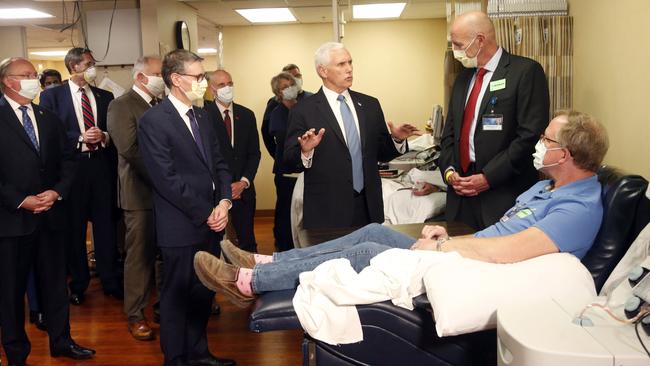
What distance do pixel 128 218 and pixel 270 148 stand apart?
2.46m

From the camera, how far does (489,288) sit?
1.96 meters

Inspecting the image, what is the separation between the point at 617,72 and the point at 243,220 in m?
2.70

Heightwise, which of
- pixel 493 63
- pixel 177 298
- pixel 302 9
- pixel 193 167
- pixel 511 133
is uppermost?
pixel 302 9

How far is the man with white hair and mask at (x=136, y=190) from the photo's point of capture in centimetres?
376

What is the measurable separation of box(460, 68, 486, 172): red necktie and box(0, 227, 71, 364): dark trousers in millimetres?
2168

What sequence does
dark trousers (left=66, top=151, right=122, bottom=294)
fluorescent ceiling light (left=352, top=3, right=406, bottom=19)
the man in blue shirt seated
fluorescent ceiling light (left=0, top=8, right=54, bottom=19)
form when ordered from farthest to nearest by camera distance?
fluorescent ceiling light (left=0, top=8, right=54, bottom=19) → fluorescent ceiling light (left=352, top=3, right=406, bottom=19) → dark trousers (left=66, top=151, right=122, bottom=294) → the man in blue shirt seated

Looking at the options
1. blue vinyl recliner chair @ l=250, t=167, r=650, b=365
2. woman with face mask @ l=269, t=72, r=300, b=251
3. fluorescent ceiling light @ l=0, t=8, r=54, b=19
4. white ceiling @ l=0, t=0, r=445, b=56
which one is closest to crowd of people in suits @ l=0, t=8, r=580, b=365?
blue vinyl recliner chair @ l=250, t=167, r=650, b=365

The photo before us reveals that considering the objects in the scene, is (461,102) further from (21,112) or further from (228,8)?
(228,8)

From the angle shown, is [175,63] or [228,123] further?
[228,123]

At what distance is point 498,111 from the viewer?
314 cm

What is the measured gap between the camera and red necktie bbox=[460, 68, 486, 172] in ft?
10.7

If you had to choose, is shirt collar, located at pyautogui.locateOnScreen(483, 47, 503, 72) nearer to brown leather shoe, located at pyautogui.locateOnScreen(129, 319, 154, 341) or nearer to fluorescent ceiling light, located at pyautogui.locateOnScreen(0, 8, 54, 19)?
brown leather shoe, located at pyautogui.locateOnScreen(129, 319, 154, 341)

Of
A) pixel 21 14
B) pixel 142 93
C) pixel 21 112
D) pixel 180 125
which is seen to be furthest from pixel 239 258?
pixel 21 14

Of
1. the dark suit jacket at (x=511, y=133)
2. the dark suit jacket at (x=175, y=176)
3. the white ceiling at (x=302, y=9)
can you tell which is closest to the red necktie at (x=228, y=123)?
the dark suit jacket at (x=175, y=176)
